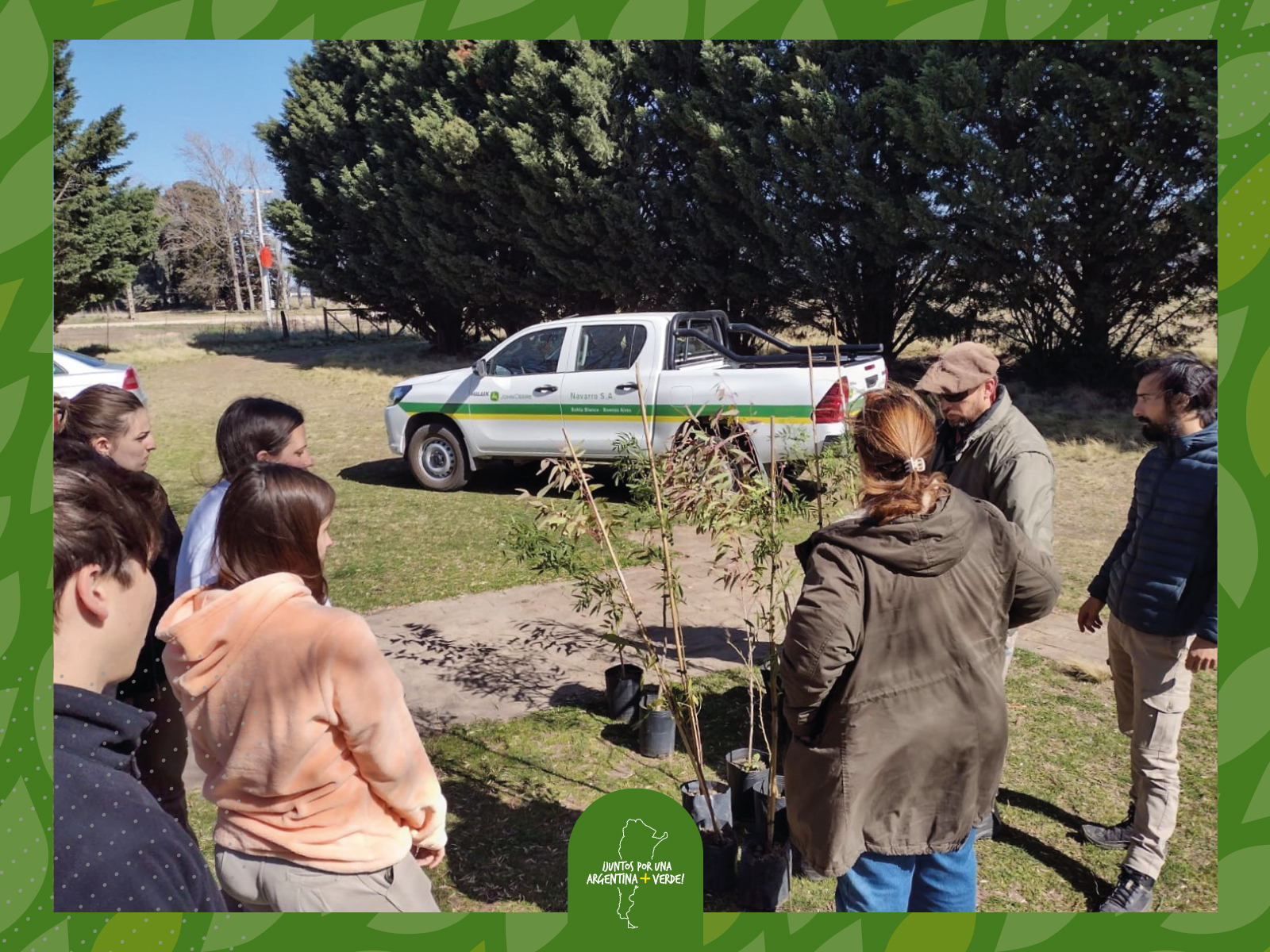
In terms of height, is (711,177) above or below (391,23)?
above

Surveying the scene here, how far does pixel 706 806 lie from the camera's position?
3.49 metres

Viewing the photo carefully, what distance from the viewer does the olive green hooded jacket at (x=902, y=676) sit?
2.10 metres

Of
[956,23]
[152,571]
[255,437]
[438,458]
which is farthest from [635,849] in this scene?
[438,458]

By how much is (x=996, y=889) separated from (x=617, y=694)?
1.93 metres

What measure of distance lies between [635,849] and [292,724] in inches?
37.5

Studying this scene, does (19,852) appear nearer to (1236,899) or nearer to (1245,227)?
(1236,899)

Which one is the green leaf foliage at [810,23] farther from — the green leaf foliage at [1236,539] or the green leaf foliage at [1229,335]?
the green leaf foliage at [1236,539]

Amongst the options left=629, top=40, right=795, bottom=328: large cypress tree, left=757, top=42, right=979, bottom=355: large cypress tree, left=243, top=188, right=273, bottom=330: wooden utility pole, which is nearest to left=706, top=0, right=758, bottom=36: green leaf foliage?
left=757, top=42, right=979, bottom=355: large cypress tree

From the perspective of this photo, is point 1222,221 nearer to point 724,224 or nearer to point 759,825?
point 759,825

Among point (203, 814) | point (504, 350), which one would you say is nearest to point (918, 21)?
point (203, 814)

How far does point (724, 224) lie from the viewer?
15414 mm

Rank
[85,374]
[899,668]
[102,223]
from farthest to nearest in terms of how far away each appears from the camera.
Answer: [102,223] → [85,374] → [899,668]

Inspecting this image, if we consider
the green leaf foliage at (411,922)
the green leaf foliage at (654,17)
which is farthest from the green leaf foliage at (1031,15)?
the green leaf foliage at (411,922)

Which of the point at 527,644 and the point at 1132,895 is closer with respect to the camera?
the point at 1132,895
